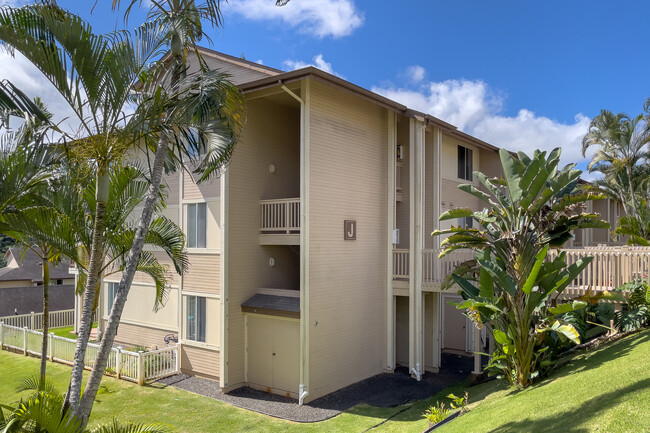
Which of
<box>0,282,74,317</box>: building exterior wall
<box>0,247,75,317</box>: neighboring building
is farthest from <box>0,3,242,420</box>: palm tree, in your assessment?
<box>0,282,74,317</box>: building exterior wall

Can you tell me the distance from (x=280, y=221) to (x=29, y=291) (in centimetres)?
2087

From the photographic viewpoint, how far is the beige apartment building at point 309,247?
524 inches

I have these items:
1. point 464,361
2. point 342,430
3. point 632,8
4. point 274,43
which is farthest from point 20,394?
point 632,8

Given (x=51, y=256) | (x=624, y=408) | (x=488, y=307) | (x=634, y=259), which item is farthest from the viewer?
(x=634, y=259)

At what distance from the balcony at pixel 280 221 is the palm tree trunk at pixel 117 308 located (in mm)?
6952

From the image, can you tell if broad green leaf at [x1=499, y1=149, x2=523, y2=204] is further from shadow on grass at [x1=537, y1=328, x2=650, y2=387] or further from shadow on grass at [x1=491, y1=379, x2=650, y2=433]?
shadow on grass at [x1=491, y1=379, x2=650, y2=433]

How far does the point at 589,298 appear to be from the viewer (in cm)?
1057

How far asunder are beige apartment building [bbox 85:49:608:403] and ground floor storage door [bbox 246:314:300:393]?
35 millimetres

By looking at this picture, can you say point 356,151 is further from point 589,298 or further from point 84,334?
point 84,334

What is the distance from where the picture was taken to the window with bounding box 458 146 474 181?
19.0 meters

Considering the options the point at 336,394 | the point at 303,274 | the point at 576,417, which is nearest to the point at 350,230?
the point at 303,274

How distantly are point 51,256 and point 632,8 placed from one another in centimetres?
1740

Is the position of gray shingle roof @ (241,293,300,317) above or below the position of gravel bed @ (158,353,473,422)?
above

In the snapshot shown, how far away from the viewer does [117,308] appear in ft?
21.3
